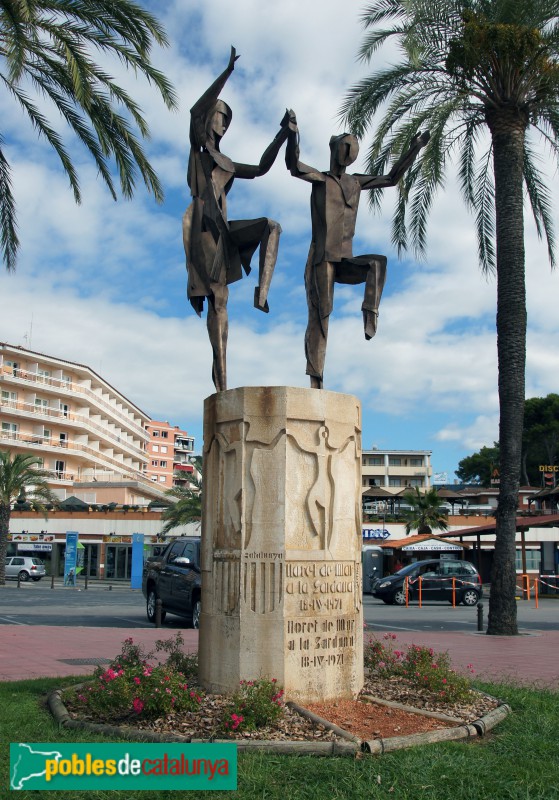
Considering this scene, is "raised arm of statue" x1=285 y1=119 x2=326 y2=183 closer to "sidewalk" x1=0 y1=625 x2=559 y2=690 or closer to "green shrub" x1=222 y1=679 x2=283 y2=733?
"green shrub" x1=222 y1=679 x2=283 y2=733

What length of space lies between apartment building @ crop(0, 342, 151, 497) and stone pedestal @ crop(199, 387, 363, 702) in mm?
58231

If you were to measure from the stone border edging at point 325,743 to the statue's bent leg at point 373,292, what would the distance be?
12.5 ft

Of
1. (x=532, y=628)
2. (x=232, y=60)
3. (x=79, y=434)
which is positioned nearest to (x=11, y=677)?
(x=232, y=60)

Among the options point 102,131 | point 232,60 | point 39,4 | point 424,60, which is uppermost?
point 424,60

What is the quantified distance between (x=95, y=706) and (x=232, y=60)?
238 inches

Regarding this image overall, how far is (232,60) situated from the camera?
7.97m

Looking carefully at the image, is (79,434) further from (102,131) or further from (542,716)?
(542,716)

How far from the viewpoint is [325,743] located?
5.86 meters


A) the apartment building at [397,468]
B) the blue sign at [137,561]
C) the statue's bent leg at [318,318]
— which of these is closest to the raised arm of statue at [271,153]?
the statue's bent leg at [318,318]

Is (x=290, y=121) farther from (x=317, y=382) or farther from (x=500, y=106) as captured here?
(x=500, y=106)

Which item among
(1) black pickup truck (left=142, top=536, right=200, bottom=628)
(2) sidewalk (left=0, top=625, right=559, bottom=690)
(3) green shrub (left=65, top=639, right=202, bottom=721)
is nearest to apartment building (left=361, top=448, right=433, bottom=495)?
(1) black pickup truck (left=142, top=536, right=200, bottom=628)

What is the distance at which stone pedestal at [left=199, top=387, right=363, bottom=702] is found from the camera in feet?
23.5

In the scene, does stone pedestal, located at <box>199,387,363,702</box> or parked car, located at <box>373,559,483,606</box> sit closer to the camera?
stone pedestal, located at <box>199,387,363,702</box>

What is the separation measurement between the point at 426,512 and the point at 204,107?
39.9 metres
